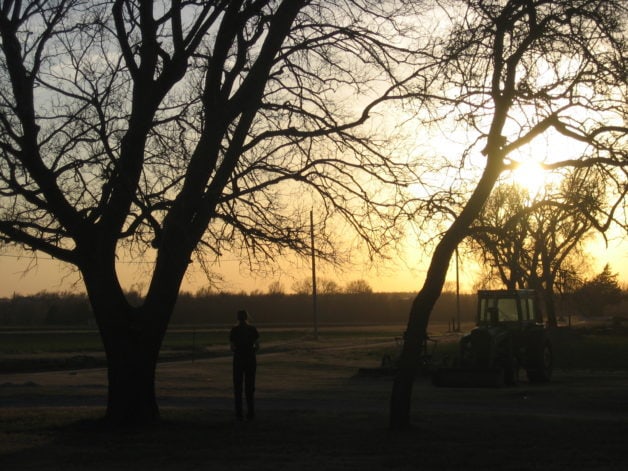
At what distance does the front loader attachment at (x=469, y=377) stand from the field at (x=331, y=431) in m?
0.42

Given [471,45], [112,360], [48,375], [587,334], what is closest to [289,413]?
[112,360]

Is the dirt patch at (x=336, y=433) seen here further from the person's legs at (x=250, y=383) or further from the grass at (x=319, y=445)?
the person's legs at (x=250, y=383)

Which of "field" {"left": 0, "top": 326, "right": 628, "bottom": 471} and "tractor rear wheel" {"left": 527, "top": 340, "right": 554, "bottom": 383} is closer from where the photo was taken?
"field" {"left": 0, "top": 326, "right": 628, "bottom": 471}

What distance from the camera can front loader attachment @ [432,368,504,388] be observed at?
23375 mm

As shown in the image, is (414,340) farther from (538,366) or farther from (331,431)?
(538,366)

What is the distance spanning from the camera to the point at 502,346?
25094 mm

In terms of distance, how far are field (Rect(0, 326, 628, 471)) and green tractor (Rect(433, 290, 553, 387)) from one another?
609 millimetres

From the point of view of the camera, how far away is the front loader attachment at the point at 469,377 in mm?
23375

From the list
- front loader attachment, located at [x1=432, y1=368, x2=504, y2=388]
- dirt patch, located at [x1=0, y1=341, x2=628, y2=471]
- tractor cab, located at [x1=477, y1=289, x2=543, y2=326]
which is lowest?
dirt patch, located at [x1=0, y1=341, x2=628, y2=471]

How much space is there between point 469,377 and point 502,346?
1919 mm

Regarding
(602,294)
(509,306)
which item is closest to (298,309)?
(602,294)

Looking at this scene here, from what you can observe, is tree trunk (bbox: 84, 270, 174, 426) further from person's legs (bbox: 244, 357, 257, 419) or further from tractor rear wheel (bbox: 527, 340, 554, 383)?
tractor rear wheel (bbox: 527, 340, 554, 383)

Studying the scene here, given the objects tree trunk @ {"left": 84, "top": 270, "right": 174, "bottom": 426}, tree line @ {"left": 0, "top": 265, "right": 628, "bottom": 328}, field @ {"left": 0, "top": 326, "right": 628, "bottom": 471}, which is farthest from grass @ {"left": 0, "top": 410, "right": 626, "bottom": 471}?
tree line @ {"left": 0, "top": 265, "right": 628, "bottom": 328}

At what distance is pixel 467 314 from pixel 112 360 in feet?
371
